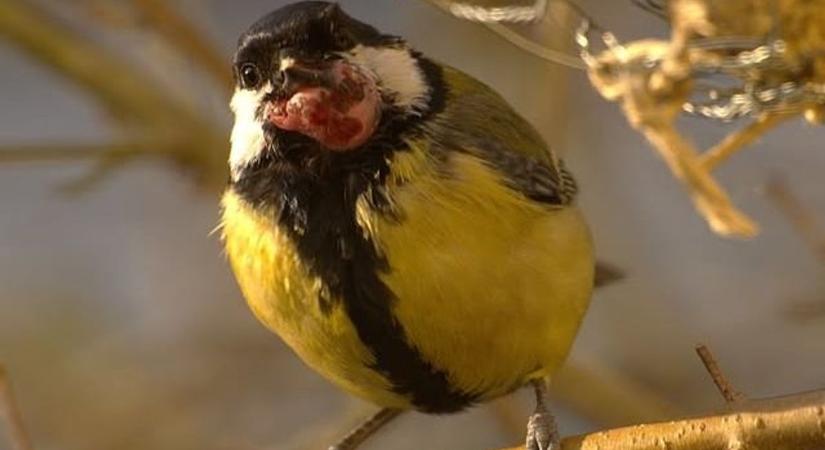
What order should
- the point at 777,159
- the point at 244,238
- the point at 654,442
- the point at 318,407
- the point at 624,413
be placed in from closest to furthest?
the point at 654,442
the point at 244,238
the point at 624,413
the point at 777,159
the point at 318,407

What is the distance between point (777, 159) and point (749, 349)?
0.36 metres

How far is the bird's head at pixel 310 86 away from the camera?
4.07ft

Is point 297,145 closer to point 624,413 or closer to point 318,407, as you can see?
point 624,413

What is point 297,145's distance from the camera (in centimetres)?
127

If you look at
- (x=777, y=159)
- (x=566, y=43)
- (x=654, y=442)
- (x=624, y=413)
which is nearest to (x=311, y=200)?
(x=654, y=442)

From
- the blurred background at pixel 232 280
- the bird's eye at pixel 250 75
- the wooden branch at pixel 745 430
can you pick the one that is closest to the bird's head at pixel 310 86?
the bird's eye at pixel 250 75

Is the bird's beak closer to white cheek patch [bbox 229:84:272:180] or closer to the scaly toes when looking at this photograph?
white cheek patch [bbox 229:84:272:180]

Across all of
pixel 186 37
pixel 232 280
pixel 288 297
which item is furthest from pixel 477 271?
pixel 232 280

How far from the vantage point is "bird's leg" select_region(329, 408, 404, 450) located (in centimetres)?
160

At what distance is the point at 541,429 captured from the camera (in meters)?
1.35

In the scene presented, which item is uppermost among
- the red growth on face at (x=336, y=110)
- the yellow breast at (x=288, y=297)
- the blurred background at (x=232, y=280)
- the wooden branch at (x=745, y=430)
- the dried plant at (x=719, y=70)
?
the red growth on face at (x=336, y=110)

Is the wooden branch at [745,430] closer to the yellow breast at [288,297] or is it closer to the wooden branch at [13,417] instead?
the yellow breast at [288,297]

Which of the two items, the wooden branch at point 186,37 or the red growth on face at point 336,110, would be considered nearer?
the red growth on face at point 336,110

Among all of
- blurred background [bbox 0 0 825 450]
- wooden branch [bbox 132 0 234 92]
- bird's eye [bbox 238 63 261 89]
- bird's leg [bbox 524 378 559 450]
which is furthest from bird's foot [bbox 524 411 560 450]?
wooden branch [bbox 132 0 234 92]
